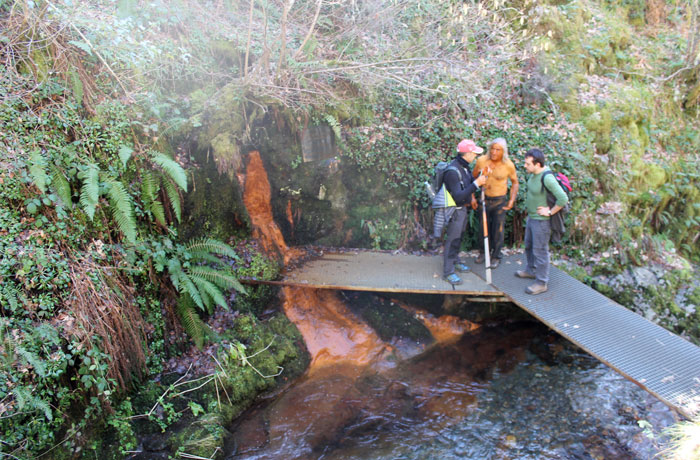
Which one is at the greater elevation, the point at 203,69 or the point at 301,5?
the point at 301,5

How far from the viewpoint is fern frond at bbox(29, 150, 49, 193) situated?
4.44 meters

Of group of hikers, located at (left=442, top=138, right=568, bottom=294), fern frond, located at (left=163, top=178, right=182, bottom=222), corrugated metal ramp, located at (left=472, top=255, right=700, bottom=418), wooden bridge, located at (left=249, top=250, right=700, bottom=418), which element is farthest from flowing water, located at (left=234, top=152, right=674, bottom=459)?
fern frond, located at (left=163, top=178, right=182, bottom=222)

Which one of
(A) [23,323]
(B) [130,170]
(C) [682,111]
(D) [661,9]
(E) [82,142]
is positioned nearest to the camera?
(A) [23,323]

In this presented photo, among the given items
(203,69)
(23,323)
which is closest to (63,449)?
(23,323)

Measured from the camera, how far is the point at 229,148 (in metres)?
6.62

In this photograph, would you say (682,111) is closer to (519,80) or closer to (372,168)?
(519,80)

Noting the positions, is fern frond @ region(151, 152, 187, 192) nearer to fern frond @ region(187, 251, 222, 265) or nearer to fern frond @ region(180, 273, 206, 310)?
fern frond @ region(187, 251, 222, 265)

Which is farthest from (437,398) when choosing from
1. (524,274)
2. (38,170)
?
(38,170)

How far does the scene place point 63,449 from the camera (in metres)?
4.19

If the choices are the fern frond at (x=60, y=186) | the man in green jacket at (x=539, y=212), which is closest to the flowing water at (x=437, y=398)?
the man in green jacket at (x=539, y=212)

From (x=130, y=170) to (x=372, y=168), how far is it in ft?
13.4

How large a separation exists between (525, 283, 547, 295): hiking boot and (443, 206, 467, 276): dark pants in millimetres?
1171

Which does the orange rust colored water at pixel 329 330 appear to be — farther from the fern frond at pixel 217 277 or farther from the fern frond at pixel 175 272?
the fern frond at pixel 175 272

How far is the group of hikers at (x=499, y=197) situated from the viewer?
6012 millimetres
